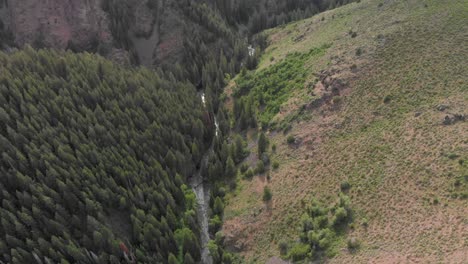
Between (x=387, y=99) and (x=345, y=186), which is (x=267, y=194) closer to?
(x=345, y=186)

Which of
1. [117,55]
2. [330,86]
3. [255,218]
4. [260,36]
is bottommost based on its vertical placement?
[255,218]

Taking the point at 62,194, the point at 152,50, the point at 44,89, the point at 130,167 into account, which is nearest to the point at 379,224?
the point at 130,167

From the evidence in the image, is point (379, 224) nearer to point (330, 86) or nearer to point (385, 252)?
point (385, 252)

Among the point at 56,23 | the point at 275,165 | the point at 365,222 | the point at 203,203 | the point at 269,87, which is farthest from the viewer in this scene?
the point at 56,23

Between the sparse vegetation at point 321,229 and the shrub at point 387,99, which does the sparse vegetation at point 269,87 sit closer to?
the shrub at point 387,99

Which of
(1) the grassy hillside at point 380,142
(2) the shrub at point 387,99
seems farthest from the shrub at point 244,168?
(2) the shrub at point 387,99

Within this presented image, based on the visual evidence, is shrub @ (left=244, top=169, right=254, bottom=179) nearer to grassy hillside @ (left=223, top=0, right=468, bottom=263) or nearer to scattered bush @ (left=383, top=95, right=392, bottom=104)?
grassy hillside @ (left=223, top=0, right=468, bottom=263)

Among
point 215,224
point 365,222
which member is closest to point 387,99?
point 365,222
